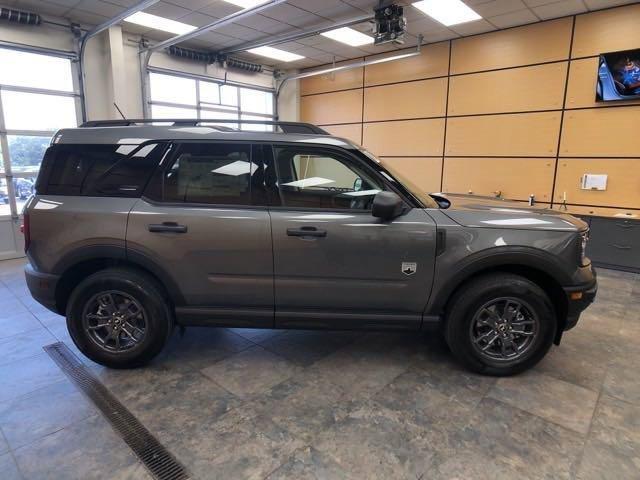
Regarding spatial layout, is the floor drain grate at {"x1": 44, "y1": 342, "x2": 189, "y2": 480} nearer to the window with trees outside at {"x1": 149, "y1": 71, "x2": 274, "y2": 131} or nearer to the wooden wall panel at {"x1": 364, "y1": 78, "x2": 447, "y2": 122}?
the window with trees outside at {"x1": 149, "y1": 71, "x2": 274, "y2": 131}

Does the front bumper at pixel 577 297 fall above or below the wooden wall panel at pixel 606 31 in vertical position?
below

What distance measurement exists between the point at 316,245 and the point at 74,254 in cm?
165

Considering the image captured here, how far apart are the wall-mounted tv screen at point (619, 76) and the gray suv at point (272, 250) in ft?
14.2

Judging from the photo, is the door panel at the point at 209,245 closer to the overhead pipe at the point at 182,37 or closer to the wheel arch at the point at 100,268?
the wheel arch at the point at 100,268

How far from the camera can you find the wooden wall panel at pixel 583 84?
592 cm

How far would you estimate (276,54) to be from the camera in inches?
332

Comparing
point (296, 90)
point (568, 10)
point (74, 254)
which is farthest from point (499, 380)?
point (296, 90)

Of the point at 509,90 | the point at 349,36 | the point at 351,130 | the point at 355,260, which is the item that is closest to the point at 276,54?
the point at 349,36

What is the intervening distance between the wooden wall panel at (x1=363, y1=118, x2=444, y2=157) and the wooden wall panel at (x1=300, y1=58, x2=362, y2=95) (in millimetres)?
1059

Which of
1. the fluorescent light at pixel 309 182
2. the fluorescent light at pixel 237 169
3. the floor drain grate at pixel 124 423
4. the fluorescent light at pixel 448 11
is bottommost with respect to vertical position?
the floor drain grate at pixel 124 423

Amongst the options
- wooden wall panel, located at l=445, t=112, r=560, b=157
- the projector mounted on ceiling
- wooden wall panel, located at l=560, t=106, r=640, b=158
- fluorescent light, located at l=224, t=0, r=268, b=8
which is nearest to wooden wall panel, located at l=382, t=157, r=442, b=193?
wooden wall panel, located at l=445, t=112, r=560, b=157

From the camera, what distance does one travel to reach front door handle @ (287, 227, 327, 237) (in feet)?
8.46

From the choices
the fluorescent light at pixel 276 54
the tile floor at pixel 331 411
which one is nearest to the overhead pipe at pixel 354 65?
the fluorescent light at pixel 276 54

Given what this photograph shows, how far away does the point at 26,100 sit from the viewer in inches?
247
